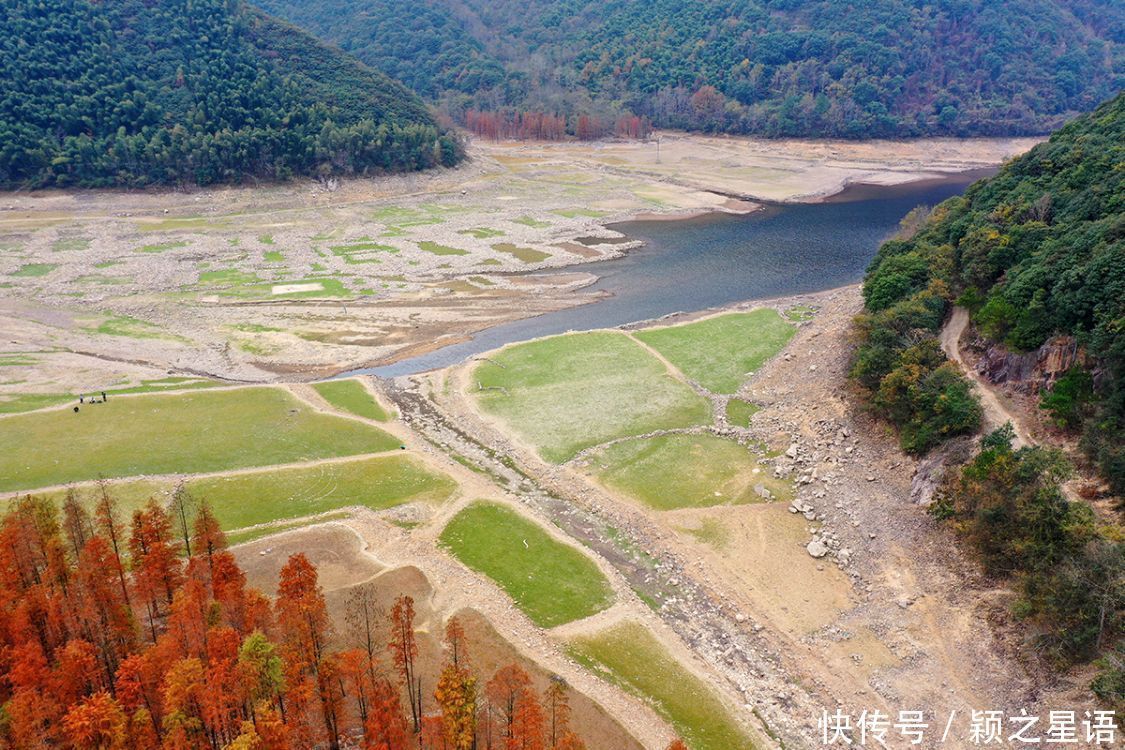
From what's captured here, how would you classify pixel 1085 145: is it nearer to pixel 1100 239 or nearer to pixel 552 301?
pixel 1100 239

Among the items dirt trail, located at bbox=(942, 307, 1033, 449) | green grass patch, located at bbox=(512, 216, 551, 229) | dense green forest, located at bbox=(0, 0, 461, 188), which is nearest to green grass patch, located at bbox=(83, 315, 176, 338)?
dense green forest, located at bbox=(0, 0, 461, 188)

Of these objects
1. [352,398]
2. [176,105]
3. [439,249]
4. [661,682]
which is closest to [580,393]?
[352,398]

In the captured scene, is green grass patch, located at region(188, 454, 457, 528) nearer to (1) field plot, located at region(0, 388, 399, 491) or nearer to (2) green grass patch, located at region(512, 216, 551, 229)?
(1) field plot, located at region(0, 388, 399, 491)

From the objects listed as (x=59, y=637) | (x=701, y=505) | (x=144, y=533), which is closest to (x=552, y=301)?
(x=701, y=505)

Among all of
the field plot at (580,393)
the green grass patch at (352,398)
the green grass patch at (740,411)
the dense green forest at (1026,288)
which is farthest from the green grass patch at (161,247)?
the dense green forest at (1026,288)

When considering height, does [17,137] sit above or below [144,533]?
above

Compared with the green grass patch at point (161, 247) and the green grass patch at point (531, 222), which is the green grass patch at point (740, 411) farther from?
the green grass patch at point (161, 247)
